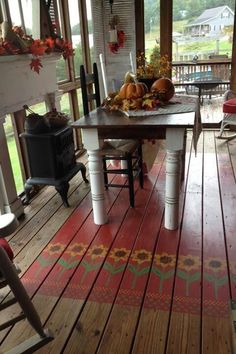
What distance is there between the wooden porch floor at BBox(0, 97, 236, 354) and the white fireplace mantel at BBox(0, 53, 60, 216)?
266 millimetres

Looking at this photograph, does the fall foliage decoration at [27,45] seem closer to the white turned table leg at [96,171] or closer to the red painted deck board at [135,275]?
the white turned table leg at [96,171]

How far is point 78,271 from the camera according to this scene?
6.39ft

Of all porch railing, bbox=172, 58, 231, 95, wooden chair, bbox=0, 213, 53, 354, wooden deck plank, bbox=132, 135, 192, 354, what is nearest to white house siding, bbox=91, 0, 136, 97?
porch railing, bbox=172, 58, 231, 95

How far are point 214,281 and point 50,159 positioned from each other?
5.30 feet

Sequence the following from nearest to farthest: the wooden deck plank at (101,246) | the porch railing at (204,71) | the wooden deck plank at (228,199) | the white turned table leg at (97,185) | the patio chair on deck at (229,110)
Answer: the wooden deck plank at (101,246)
the wooden deck plank at (228,199)
the white turned table leg at (97,185)
the patio chair on deck at (229,110)
the porch railing at (204,71)

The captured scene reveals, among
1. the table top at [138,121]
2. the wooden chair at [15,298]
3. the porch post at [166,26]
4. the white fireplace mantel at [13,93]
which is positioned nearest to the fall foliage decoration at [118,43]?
the porch post at [166,26]

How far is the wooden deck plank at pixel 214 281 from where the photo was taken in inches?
57.3

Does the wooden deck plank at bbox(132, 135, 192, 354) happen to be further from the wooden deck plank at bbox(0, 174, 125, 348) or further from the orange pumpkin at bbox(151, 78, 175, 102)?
the orange pumpkin at bbox(151, 78, 175, 102)

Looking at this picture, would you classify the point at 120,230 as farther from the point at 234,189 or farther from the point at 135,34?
the point at 135,34

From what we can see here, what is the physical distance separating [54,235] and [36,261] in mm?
321

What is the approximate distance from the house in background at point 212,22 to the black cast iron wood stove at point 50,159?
118 inches

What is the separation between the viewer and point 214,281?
5.92 feet

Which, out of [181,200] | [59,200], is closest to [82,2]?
[59,200]

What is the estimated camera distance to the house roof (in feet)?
14.4
